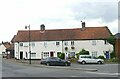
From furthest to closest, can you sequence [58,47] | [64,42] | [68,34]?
[68,34] → [64,42] → [58,47]

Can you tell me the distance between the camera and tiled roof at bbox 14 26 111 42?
239 feet

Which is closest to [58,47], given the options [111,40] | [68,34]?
[68,34]

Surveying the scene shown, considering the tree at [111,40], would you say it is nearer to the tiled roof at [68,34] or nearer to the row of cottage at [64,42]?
the row of cottage at [64,42]

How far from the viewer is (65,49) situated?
236 ft

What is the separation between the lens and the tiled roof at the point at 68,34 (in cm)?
7275

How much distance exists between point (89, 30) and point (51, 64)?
29705mm

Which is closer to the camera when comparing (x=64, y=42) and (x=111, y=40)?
(x=111, y=40)

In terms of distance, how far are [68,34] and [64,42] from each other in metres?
3.11

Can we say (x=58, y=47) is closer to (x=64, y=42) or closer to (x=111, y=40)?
(x=64, y=42)

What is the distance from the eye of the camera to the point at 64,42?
73.1 m

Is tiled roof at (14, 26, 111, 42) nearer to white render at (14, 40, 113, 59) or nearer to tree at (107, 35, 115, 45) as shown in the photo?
white render at (14, 40, 113, 59)

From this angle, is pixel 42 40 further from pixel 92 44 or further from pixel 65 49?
pixel 92 44

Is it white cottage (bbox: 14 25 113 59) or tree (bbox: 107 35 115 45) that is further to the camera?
white cottage (bbox: 14 25 113 59)

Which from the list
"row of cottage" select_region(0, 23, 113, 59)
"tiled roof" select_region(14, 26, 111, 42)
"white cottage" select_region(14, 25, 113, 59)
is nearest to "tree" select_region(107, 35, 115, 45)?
"row of cottage" select_region(0, 23, 113, 59)
